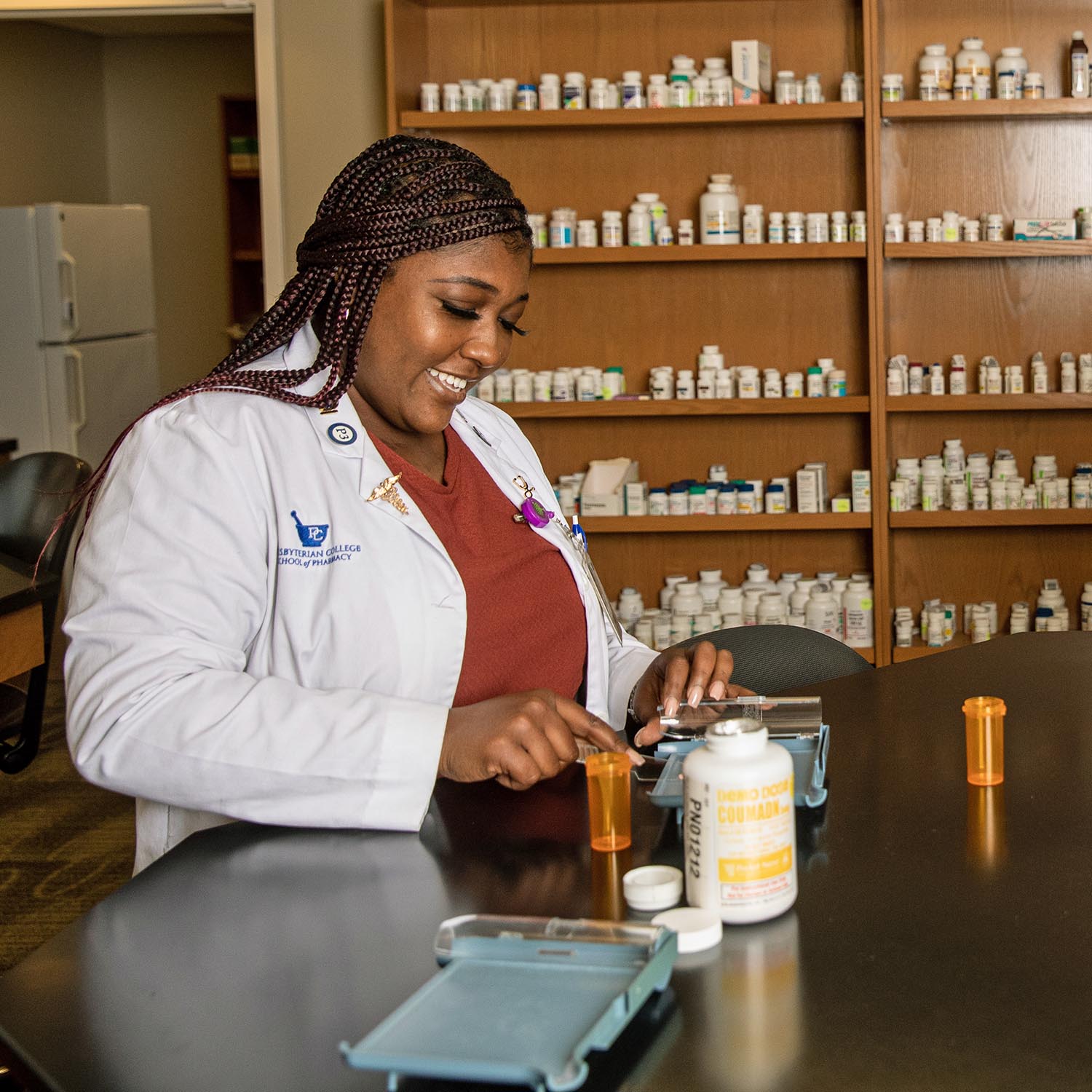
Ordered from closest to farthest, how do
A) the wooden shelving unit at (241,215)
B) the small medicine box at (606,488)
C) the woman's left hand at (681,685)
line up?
the woman's left hand at (681,685) → the small medicine box at (606,488) → the wooden shelving unit at (241,215)

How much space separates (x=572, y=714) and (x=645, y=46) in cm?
334

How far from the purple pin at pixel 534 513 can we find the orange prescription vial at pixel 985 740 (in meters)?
0.61

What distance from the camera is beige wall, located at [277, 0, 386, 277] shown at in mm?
4172

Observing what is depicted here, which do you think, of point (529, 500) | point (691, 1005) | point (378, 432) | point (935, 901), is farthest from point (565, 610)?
point (691, 1005)

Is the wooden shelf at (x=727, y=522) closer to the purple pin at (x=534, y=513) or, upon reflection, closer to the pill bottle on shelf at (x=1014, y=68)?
the pill bottle on shelf at (x=1014, y=68)

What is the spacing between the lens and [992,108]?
12.6ft

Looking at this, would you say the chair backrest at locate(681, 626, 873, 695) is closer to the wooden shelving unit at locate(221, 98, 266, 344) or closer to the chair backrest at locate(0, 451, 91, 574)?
the chair backrest at locate(0, 451, 91, 574)

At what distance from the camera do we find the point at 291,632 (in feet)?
4.70

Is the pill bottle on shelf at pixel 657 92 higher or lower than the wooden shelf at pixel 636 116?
higher

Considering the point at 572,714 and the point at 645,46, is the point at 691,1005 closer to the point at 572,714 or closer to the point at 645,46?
the point at 572,714

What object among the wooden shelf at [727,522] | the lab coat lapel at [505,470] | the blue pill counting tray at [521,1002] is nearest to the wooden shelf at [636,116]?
the wooden shelf at [727,522]

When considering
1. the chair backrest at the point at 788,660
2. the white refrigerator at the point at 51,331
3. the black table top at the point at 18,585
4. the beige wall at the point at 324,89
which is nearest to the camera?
the chair backrest at the point at 788,660

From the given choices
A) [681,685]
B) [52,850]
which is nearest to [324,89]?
[52,850]

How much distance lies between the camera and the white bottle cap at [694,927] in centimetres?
93
